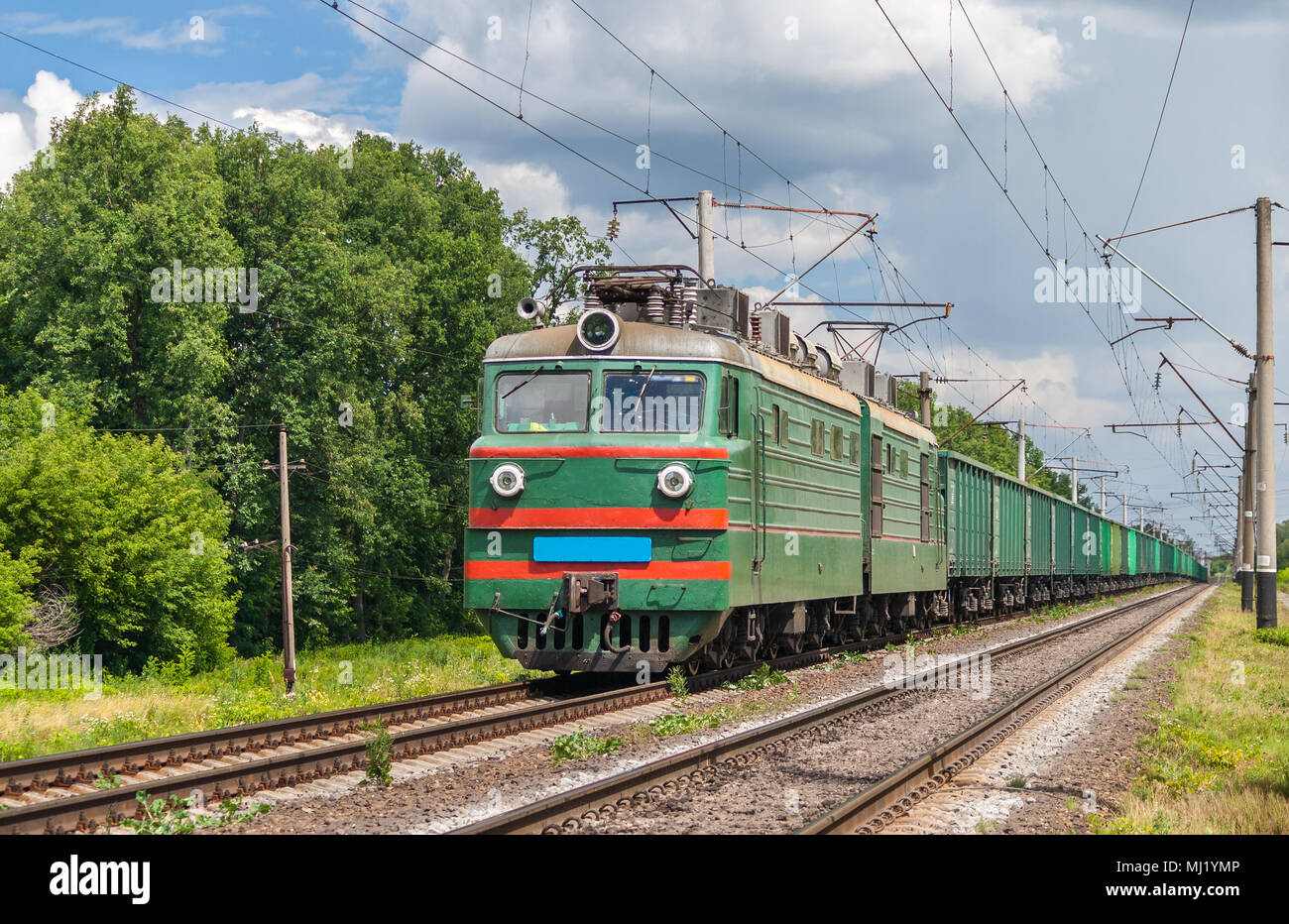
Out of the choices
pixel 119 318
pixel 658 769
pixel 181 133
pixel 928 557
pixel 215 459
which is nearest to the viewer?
pixel 658 769

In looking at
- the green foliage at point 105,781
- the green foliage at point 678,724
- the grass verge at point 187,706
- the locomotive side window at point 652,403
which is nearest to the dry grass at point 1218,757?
the green foliage at point 678,724

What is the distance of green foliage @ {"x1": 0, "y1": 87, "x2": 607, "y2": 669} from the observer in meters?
37.8

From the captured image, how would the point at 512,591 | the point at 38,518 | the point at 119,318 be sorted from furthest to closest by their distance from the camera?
the point at 119,318, the point at 38,518, the point at 512,591

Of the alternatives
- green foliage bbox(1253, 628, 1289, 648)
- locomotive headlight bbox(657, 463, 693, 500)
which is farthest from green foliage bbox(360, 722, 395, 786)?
green foliage bbox(1253, 628, 1289, 648)

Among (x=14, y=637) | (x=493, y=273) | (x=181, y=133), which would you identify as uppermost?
(x=181, y=133)

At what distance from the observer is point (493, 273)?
169ft

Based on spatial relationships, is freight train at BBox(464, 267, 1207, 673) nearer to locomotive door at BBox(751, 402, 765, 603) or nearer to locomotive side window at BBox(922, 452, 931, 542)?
locomotive door at BBox(751, 402, 765, 603)

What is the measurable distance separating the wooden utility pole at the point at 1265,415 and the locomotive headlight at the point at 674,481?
1766 cm

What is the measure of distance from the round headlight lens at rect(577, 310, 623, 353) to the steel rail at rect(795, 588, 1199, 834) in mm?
5683

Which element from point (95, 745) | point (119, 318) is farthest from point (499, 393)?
point (119, 318)

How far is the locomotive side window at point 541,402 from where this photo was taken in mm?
15000
